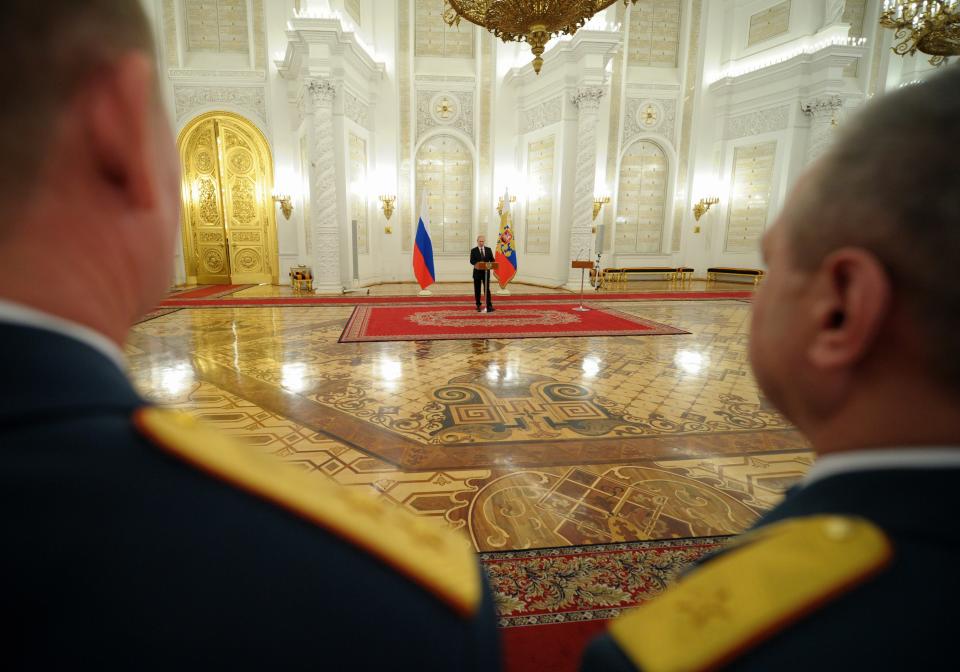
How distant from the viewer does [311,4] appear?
29.8 ft

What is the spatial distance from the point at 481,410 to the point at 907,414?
3201mm

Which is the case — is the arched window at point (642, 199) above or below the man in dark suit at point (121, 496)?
above

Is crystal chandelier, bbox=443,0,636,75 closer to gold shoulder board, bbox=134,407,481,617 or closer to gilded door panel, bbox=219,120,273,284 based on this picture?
gold shoulder board, bbox=134,407,481,617

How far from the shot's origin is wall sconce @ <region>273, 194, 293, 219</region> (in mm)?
11586

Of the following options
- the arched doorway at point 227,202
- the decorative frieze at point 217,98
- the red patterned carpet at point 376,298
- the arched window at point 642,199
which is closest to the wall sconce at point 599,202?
the arched window at point 642,199

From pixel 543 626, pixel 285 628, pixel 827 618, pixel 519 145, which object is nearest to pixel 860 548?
pixel 827 618

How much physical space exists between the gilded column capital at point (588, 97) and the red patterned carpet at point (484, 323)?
17.2 ft

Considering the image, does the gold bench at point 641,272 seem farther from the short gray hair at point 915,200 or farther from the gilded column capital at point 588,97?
the short gray hair at point 915,200

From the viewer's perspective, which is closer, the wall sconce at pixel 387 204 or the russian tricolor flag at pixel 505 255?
the russian tricolor flag at pixel 505 255

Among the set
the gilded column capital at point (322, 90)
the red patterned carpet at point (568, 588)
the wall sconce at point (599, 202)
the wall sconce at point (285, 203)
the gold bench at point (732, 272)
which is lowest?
the red patterned carpet at point (568, 588)

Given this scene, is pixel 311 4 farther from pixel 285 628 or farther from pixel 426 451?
pixel 285 628

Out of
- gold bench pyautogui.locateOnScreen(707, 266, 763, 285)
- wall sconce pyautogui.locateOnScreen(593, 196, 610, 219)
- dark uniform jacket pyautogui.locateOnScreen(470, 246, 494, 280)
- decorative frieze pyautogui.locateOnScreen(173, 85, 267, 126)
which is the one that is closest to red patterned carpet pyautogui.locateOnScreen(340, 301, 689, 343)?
dark uniform jacket pyautogui.locateOnScreen(470, 246, 494, 280)

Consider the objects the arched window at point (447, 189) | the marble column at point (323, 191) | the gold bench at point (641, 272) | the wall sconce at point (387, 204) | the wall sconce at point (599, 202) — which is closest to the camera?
the marble column at point (323, 191)

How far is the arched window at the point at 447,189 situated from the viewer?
12633 millimetres
